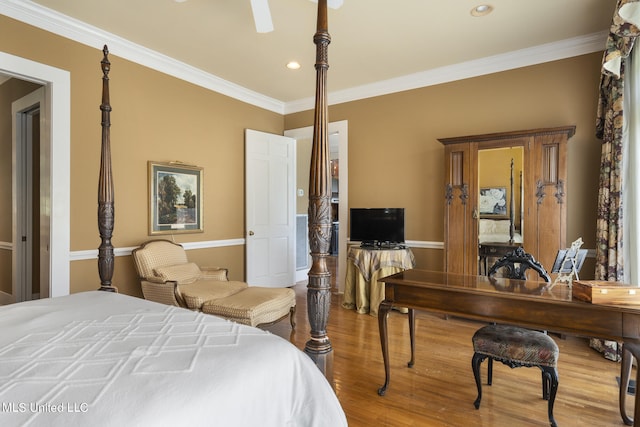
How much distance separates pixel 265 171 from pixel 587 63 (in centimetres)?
392

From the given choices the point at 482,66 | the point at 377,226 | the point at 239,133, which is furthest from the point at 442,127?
the point at 239,133

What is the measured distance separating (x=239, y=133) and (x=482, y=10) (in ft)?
10.4

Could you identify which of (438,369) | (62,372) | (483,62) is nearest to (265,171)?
(483,62)

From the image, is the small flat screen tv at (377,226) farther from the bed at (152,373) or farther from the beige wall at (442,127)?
the bed at (152,373)

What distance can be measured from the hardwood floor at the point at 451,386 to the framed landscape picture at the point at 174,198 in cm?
182

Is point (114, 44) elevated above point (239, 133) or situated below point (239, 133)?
above

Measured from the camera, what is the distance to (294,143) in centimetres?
545

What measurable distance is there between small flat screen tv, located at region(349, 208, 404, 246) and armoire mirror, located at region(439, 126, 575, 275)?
589 millimetres

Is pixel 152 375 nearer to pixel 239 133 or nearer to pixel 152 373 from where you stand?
pixel 152 373

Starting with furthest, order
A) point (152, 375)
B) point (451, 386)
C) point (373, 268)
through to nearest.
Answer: point (373, 268)
point (451, 386)
point (152, 375)

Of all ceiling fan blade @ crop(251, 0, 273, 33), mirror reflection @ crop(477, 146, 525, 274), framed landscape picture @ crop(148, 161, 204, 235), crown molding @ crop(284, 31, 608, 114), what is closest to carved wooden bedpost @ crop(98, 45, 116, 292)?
ceiling fan blade @ crop(251, 0, 273, 33)

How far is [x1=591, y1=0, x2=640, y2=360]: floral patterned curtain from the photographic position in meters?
2.56

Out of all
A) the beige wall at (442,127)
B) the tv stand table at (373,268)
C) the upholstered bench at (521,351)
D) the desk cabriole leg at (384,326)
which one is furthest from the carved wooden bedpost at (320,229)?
the beige wall at (442,127)

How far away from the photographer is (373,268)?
4016 mm
